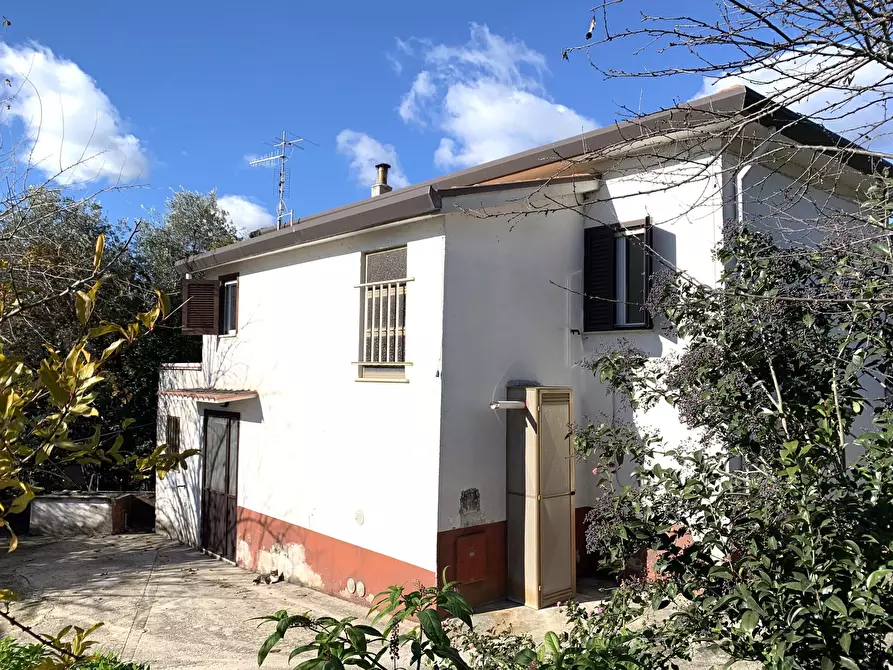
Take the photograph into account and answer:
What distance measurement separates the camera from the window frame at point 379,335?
782 cm

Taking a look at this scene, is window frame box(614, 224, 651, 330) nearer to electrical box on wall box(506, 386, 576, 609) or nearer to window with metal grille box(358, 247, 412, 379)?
electrical box on wall box(506, 386, 576, 609)

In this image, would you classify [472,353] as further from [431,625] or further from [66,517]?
[66,517]

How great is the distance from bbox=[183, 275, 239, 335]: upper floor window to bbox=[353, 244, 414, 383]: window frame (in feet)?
14.1

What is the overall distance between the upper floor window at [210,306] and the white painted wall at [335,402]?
0.38 meters

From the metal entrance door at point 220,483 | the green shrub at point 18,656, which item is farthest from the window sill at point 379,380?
the green shrub at point 18,656

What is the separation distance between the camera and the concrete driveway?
22.5ft

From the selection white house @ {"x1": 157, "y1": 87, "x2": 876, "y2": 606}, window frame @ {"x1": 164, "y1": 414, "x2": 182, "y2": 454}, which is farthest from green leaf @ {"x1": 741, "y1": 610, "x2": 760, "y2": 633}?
window frame @ {"x1": 164, "y1": 414, "x2": 182, "y2": 454}

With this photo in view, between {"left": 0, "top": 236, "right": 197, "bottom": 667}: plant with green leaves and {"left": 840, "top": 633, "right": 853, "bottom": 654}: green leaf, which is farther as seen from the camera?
{"left": 840, "top": 633, "right": 853, "bottom": 654}: green leaf

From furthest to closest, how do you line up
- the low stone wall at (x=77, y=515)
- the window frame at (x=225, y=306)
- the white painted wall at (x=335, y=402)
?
1. the low stone wall at (x=77, y=515)
2. the window frame at (x=225, y=306)
3. the white painted wall at (x=335, y=402)

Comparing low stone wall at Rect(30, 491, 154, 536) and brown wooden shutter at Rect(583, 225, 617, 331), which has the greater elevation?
brown wooden shutter at Rect(583, 225, 617, 331)

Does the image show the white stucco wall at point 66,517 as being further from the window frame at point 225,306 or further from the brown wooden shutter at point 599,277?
the brown wooden shutter at point 599,277

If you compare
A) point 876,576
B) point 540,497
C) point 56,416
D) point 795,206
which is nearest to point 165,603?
point 540,497

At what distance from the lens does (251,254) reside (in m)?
10.6

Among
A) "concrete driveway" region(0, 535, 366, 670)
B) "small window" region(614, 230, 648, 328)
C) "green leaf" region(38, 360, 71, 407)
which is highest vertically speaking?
"small window" region(614, 230, 648, 328)
